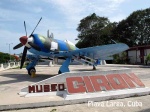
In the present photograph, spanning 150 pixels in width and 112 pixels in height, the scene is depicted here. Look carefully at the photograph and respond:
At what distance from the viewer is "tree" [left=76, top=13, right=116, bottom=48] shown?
66.7 m

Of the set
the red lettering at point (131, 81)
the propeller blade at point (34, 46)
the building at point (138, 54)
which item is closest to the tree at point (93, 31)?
the building at point (138, 54)

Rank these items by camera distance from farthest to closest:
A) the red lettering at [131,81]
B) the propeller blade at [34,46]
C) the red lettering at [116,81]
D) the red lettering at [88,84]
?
the propeller blade at [34,46] → the red lettering at [131,81] → the red lettering at [116,81] → the red lettering at [88,84]

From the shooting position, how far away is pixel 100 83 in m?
9.97

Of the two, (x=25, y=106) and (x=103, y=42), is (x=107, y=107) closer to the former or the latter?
(x=25, y=106)

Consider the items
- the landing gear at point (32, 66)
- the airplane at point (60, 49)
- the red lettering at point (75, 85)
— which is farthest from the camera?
the landing gear at point (32, 66)

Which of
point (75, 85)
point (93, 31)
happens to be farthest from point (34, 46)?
point (93, 31)

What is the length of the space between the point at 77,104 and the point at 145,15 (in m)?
61.9

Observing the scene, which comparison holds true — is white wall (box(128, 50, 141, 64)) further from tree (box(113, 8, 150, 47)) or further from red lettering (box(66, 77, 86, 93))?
red lettering (box(66, 77, 86, 93))

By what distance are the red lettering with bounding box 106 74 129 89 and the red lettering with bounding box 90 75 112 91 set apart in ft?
0.83

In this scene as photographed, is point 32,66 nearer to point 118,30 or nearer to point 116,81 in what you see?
point 116,81

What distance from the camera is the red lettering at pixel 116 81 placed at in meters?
10.0

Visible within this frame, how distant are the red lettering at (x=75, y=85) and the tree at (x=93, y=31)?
185ft

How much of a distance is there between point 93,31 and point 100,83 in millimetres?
57785

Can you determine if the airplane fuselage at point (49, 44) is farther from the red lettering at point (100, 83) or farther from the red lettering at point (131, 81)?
the red lettering at point (131, 81)
